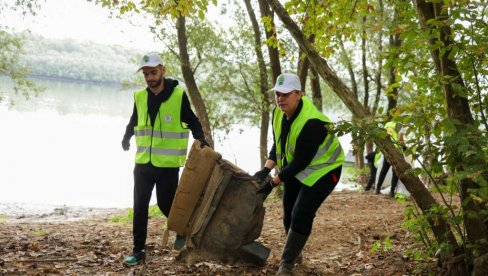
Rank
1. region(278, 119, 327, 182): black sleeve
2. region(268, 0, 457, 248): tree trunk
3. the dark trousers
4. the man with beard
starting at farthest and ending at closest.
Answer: the dark trousers < the man with beard < region(278, 119, 327, 182): black sleeve < region(268, 0, 457, 248): tree trunk

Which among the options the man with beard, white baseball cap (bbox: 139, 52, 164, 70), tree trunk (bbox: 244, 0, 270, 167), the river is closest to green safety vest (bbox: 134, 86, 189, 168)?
the man with beard

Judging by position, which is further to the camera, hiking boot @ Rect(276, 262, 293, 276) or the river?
the river

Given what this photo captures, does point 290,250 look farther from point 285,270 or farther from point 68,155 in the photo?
point 68,155

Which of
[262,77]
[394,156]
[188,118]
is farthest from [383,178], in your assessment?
[188,118]

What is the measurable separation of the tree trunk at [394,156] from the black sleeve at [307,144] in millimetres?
415

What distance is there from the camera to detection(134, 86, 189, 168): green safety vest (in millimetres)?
5242

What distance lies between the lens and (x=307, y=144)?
4480 mm

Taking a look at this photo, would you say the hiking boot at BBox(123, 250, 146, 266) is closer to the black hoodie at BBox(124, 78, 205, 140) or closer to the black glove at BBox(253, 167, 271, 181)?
the black hoodie at BBox(124, 78, 205, 140)

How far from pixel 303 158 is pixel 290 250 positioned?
907 mm

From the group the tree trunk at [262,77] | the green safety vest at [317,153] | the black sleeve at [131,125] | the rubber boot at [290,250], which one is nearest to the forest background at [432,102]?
the green safety vest at [317,153]

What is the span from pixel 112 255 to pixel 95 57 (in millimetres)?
131824

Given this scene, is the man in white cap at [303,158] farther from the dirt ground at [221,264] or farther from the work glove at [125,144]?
the work glove at [125,144]

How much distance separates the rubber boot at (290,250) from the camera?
15.4 feet

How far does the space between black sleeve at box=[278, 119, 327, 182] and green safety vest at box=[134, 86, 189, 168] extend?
1.37m
